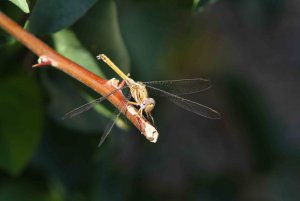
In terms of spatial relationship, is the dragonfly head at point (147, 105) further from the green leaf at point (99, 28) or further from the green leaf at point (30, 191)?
the green leaf at point (30, 191)

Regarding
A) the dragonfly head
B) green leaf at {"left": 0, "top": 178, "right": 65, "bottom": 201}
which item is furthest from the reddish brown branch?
green leaf at {"left": 0, "top": 178, "right": 65, "bottom": 201}

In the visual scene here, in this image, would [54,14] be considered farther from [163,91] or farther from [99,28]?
[163,91]

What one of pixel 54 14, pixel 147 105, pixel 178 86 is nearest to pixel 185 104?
pixel 178 86

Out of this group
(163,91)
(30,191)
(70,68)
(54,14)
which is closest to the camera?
(70,68)

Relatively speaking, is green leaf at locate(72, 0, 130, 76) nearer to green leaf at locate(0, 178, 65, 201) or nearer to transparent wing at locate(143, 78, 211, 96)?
transparent wing at locate(143, 78, 211, 96)

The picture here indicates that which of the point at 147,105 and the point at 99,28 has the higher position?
the point at 99,28

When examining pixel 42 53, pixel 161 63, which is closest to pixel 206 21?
pixel 161 63

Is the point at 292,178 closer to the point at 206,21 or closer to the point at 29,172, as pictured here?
the point at 206,21
